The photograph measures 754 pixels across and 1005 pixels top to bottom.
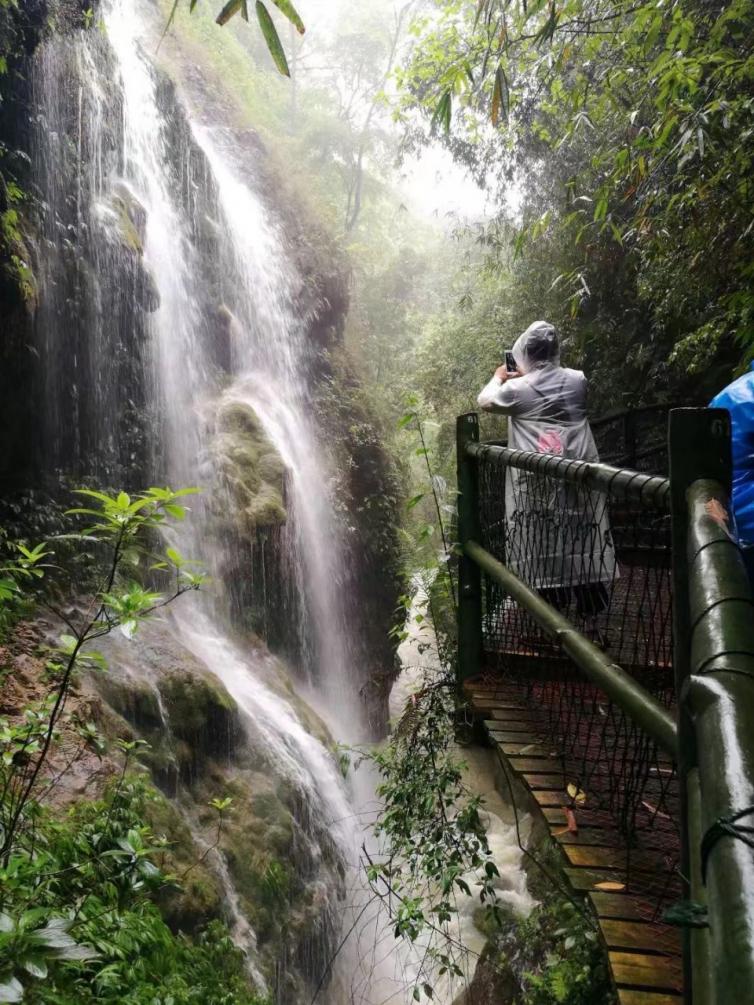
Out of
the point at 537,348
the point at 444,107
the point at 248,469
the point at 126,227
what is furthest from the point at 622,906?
the point at 126,227

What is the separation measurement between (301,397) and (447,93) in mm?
10055

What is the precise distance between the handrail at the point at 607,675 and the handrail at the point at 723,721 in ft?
1.15

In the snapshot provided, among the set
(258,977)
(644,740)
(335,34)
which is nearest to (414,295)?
(335,34)

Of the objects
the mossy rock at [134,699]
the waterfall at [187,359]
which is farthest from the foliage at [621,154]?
the mossy rock at [134,699]

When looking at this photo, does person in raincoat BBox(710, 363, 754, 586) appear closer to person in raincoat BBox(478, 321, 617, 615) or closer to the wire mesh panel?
person in raincoat BBox(478, 321, 617, 615)

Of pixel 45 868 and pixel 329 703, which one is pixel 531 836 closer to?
pixel 45 868

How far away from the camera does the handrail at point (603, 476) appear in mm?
1453

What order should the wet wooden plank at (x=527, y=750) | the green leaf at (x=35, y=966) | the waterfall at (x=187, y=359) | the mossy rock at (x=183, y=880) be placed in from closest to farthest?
the green leaf at (x=35, y=966) < the wet wooden plank at (x=527, y=750) < the mossy rock at (x=183, y=880) < the waterfall at (x=187, y=359)

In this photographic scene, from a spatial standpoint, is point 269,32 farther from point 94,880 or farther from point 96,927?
point 94,880

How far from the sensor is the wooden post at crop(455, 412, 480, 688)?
3.69 metres

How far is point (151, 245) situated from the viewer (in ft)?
35.9

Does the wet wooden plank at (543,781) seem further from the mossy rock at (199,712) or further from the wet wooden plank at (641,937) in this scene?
the mossy rock at (199,712)

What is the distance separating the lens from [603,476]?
1832 mm

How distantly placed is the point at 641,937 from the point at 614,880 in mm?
202
